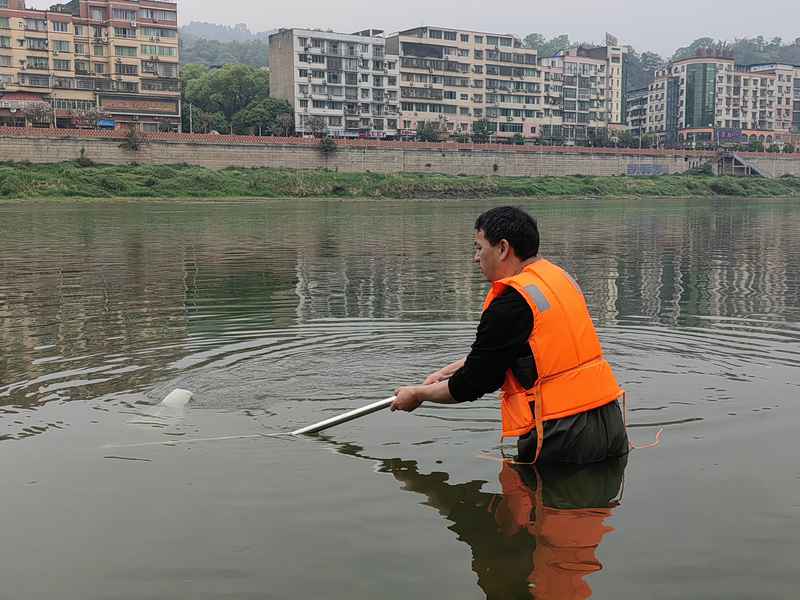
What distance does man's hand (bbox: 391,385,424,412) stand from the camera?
5.15 m

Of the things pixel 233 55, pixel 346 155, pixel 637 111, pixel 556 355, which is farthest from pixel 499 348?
pixel 233 55

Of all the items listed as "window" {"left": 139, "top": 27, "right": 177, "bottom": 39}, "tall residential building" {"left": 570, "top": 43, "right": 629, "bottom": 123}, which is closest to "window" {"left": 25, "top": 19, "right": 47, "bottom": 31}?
"window" {"left": 139, "top": 27, "right": 177, "bottom": 39}

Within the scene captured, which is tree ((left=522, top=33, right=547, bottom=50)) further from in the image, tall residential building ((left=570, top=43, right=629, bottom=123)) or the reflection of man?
the reflection of man

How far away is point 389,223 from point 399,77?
208 ft

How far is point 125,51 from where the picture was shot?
80625mm

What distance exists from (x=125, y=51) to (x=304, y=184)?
1049 inches

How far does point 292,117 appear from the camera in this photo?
87.4m

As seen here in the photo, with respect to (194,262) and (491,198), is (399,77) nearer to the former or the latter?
(491,198)

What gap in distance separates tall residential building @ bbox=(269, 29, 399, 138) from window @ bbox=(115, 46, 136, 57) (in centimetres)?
1520

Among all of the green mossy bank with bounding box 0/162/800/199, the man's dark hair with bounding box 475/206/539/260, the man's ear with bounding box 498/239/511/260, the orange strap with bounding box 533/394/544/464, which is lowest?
the orange strap with bounding box 533/394/544/464

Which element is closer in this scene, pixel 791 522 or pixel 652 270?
pixel 791 522

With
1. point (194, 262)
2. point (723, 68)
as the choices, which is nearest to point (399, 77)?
point (723, 68)

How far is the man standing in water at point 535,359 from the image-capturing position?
15.4ft

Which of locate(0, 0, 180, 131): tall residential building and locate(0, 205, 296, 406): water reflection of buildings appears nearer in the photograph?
locate(0, 205, 296, 406): water reflection of buildings
